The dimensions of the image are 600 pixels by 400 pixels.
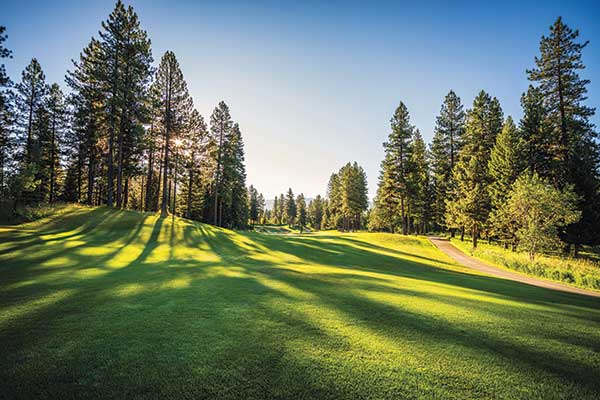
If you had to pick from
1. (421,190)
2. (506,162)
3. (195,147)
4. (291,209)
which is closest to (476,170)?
(506,162)

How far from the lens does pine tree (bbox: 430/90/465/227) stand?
37312 millimetres

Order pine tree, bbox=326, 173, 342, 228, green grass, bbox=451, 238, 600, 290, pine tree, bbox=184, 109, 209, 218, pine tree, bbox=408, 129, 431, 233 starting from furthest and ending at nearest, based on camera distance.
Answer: pine tree, bbox=326, 173, 342, 228 < pine tree, bbox=408, 129, 431, 233 < pine tree, bbox=184, 109, 209, 218 < green grass, bbox=451, 238, 600, 290

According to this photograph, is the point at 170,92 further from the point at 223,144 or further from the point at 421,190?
the point at 421,190

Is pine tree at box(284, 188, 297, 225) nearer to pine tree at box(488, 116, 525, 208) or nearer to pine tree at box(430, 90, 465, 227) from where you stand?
pine tree at box(430, 90, 465, 227)

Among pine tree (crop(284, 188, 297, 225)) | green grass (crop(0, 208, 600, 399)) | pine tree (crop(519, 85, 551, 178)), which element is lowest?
green grass (crop(0, 208, 600, 399))

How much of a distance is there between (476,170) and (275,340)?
112 feet

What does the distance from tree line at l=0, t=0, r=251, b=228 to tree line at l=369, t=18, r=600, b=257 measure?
2795 cm

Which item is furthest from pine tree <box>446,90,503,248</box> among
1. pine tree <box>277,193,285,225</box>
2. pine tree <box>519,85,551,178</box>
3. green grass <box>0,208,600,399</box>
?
pine tree <box>277,193,285,225</box>

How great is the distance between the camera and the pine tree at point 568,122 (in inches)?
942

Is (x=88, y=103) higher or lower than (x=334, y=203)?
higher

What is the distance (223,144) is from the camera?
113 ft

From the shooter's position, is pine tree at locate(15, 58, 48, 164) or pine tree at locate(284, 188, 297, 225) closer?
pine tree at locate(15, 58, 48, 164)

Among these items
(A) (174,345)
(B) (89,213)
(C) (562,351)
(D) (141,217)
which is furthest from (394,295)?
(B) (89,213)

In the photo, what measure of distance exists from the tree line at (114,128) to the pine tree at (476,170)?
31.7 metres
